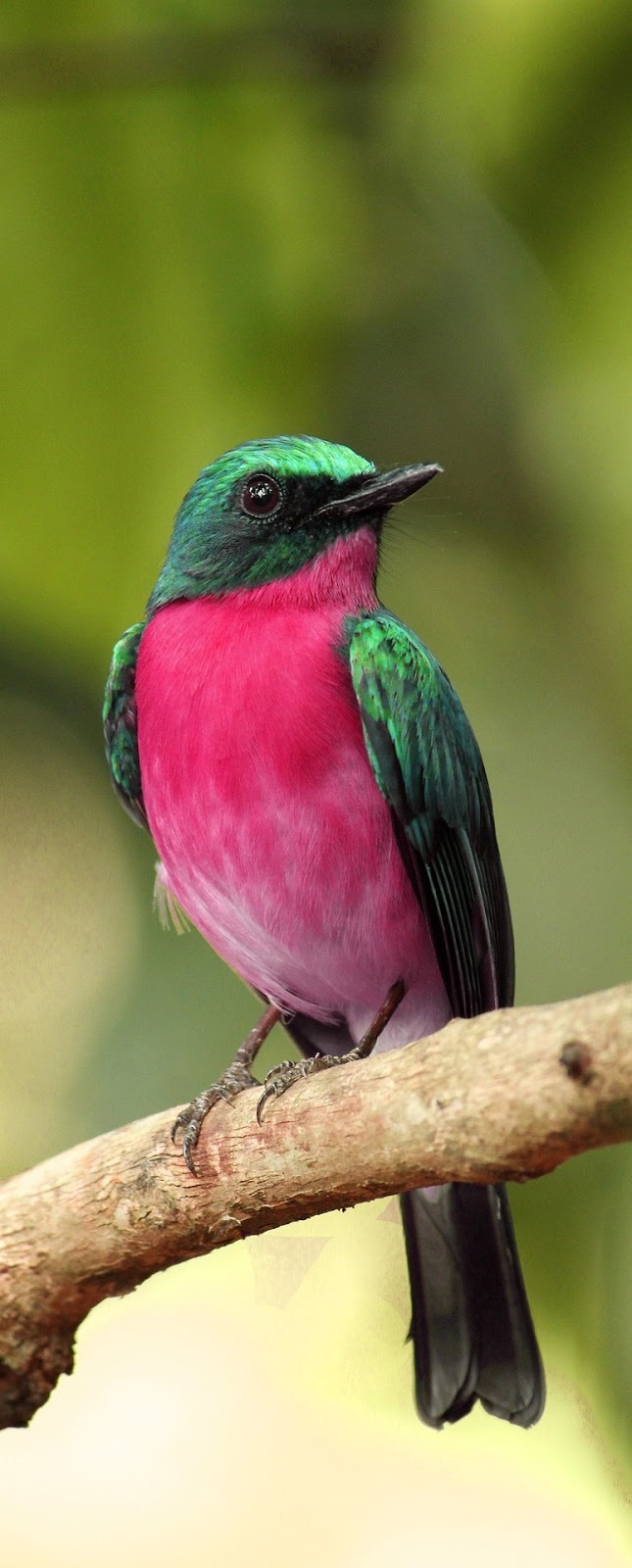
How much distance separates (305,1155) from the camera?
197 centimetres

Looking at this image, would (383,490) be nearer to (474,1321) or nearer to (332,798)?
Result: (332,798)

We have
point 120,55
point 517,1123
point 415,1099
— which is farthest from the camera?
point 120,55

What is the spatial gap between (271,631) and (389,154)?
981mm

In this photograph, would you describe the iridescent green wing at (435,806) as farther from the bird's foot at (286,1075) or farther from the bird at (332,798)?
the bird's foot at (286,1075)

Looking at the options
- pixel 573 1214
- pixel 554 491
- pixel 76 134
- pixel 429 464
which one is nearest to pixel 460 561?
pixel 554 491

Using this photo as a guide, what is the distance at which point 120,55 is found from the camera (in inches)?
102

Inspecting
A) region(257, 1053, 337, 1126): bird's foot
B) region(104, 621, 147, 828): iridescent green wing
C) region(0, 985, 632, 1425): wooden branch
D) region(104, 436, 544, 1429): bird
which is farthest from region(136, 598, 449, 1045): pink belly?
region(0, 985, 632, 1425): wooden branch

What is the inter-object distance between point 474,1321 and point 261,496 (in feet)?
4.73

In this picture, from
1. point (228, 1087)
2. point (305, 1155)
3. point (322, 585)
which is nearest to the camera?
point (305, 1155)

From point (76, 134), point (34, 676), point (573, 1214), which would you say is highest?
point (76, 134)

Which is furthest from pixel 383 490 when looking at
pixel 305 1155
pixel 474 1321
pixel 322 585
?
pixel 474 1321

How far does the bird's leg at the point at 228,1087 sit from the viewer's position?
2.20m

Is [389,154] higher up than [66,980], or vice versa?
[389,154]

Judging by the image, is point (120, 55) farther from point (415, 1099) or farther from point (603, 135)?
point (415, 1099)
